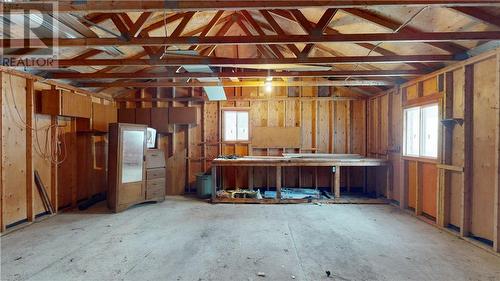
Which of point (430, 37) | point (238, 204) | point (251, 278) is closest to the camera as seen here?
point (251, 278)

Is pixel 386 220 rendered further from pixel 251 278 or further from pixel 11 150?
pixel 11 150

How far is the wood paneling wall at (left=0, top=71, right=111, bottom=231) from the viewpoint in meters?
3.84

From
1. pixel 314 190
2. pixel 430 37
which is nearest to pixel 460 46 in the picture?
pixel 430 37

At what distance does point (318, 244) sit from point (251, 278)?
1232mm

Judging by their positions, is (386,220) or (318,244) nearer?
(318,244)

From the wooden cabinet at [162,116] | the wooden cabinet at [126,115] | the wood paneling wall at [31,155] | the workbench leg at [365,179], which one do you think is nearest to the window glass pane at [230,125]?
the wooden cabinet at [162,116]

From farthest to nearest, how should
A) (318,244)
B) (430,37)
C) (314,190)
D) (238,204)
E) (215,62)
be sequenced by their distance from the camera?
(314,190) < (238,204) < (215,62) < (318,244) < (430,37)

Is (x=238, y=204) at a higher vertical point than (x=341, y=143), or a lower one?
lower

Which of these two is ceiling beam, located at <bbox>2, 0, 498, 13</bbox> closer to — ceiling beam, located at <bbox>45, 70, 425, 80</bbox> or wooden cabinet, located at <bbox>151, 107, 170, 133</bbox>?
ceiling beam, located at <bbox>45, 70, 425, 80</bbox>

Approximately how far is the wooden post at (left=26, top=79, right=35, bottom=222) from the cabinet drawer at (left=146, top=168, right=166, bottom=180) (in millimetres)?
1943

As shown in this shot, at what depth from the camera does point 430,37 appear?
2.94 metres

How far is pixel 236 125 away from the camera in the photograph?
22.2 feet

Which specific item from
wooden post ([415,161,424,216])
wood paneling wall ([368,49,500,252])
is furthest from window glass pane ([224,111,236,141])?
wooden post ([415,161,424,216])

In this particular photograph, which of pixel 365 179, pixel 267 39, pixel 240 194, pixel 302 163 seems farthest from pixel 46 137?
pixel 365 179
